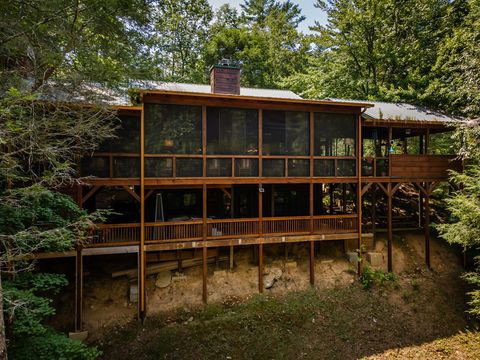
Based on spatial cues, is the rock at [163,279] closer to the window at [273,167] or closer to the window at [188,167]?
the window at [188,167]

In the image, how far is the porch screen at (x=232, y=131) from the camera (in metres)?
10.5

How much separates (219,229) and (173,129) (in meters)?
4.29

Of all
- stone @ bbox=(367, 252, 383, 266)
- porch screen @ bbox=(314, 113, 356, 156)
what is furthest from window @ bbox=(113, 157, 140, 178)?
stone @ bbox=(367, 252, 383, 266)

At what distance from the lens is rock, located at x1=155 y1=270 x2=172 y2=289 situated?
418 inches

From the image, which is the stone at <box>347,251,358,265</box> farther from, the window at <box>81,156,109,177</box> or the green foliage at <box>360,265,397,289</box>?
the window at <box>81,156,109,177</box>

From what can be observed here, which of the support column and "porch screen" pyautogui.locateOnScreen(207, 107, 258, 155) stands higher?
"porch screen" pyautogui.locateOnScreen(207, 107, 258, 155)

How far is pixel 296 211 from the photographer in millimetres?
14047

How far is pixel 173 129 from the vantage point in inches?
400

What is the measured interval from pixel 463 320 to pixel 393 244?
3741 mm

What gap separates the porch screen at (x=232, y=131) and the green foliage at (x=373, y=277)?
21.8 ft

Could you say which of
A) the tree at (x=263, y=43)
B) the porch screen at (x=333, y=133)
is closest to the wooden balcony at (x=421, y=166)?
the porch screen at (x=333, y=133)

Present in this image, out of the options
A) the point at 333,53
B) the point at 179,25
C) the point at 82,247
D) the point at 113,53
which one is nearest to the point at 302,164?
the point at 113,53

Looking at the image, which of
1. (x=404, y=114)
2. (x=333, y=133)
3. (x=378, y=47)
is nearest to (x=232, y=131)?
(x=333, y=133)

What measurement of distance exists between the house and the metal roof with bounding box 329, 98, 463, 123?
0.37 ft
